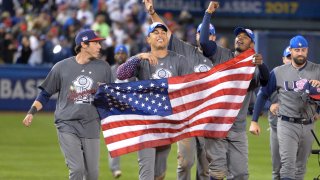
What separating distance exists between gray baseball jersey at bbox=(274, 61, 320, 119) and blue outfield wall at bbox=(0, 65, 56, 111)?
541 inches

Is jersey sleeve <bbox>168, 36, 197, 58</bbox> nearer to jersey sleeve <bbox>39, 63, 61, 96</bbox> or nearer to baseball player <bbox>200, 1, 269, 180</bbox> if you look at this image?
baseball player <bbox>200, 1, 269, 180</bbox>

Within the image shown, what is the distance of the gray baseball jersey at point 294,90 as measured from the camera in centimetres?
1349

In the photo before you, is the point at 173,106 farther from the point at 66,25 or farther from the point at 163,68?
the point at 66,25

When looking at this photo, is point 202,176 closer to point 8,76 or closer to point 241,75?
point 241,75

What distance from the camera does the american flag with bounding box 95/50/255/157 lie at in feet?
41.0

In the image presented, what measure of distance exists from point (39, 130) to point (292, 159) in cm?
1141

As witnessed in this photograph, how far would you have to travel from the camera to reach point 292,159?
521 inches

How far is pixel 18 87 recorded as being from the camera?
87.6ft

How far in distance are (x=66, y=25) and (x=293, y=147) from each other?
1696 centimetres

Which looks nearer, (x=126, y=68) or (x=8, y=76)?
(x=126, y=68)

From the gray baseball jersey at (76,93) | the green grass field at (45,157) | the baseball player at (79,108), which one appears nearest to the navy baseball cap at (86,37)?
the baseball player at (79,108)

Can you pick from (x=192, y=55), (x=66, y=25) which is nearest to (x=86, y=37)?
(x=192, y=55)

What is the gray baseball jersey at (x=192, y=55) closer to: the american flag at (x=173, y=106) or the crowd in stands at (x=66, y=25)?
the american flag at (x=173, y=106)

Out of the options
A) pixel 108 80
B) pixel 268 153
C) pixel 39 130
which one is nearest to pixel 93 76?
pixel 108 80
